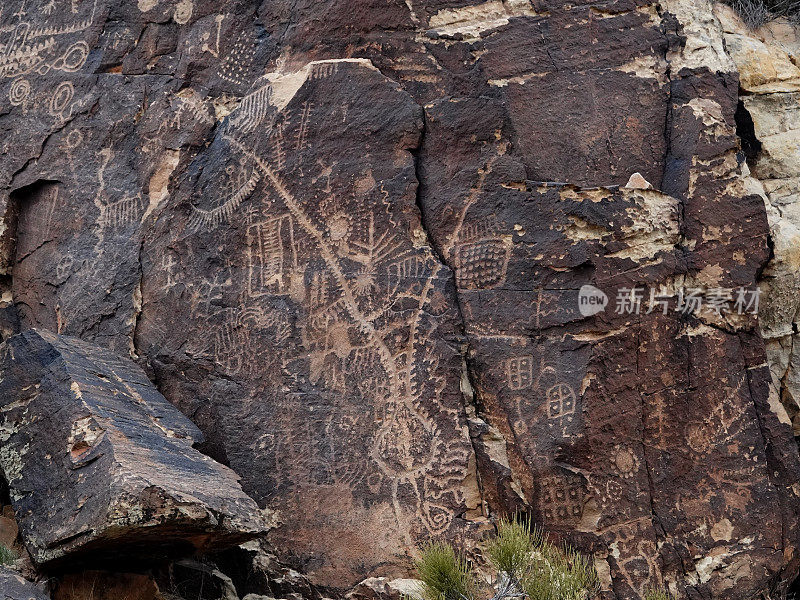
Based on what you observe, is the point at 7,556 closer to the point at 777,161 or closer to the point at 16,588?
the point at 16,588

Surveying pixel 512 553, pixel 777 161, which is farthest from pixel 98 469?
pixel 777 161

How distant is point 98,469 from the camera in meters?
4.05

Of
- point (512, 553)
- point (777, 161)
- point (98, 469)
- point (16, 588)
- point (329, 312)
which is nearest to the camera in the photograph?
point (512, 553)

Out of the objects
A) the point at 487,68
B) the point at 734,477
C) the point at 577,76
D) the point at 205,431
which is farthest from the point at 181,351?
the point at 734,477

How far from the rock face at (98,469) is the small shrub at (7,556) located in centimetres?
10

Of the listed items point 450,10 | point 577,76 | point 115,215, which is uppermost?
point 450,10

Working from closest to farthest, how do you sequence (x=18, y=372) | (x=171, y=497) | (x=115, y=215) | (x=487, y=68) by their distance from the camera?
1. (x=171, y=497)
2. (x=18, y=372)
3. (x=487, y=68)
4. (x=115, y=215)

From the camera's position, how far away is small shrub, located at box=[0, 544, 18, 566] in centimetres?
410

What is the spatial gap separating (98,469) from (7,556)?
531 millimetres

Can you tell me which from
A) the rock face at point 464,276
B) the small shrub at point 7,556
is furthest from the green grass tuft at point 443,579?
the small shrub at point 7,556

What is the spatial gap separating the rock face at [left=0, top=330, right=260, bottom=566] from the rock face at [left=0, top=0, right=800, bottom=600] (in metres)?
0.49

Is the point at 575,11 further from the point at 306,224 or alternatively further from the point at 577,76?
the point at 306,224

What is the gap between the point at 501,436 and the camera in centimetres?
461

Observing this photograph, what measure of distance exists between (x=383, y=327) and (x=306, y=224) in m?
0.65
